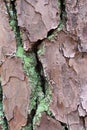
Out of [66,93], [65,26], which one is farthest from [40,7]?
[66,93]

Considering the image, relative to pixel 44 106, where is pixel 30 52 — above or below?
above

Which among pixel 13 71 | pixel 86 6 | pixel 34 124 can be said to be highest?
pixel 86 6

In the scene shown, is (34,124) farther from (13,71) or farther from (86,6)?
(86,6)

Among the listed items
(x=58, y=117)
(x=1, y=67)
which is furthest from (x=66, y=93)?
(x=1, y=67)

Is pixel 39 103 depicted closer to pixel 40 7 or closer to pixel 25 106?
pixel 25 106

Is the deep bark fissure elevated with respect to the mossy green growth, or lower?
elevated

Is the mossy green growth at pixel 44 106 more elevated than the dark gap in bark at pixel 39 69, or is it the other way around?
the dark gap in bark at pixel 39 69

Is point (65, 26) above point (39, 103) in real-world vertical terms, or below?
above
